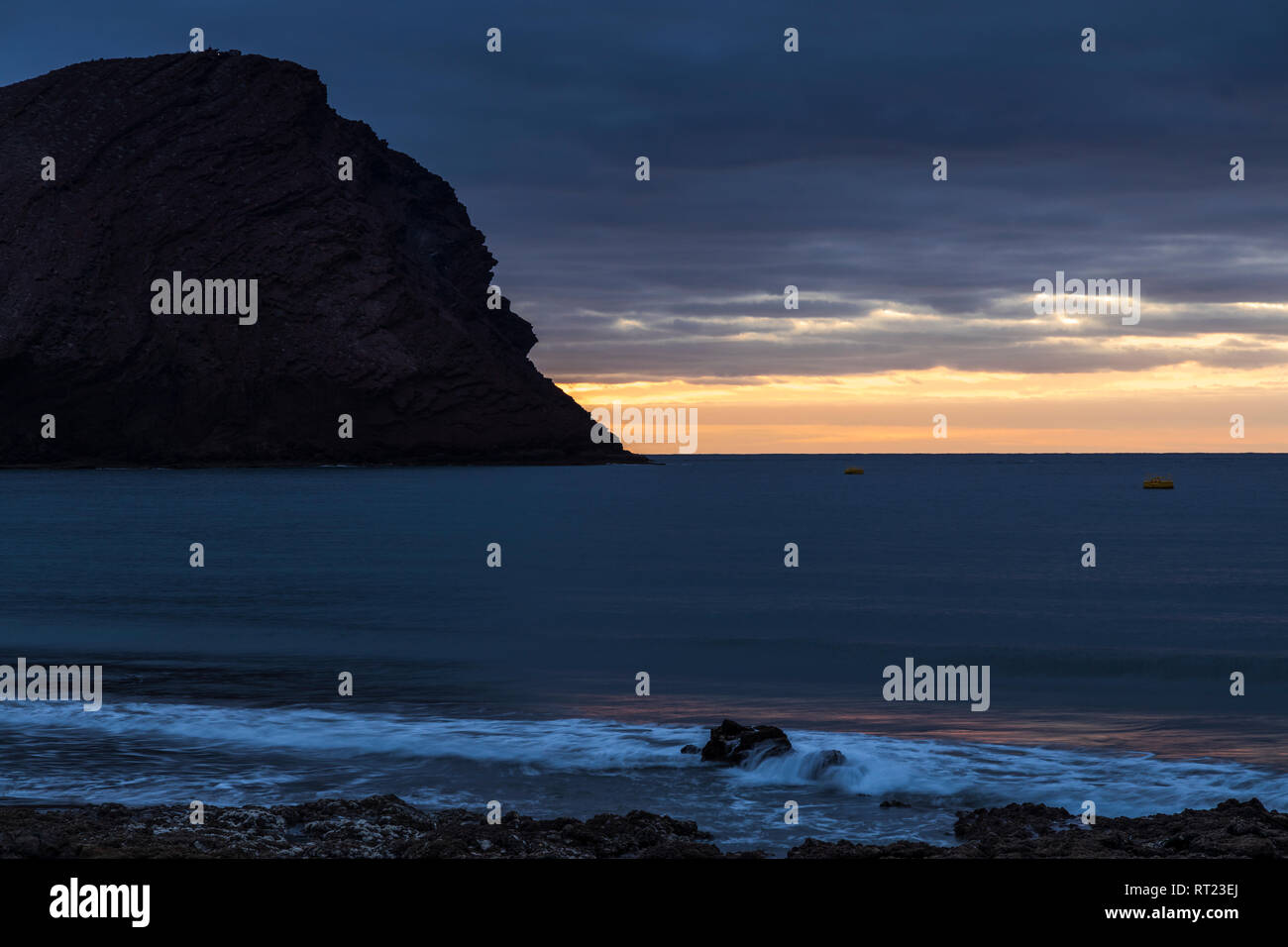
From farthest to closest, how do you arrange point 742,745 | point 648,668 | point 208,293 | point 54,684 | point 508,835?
1. point 208,293
2. point 648,668
3. point 54,684
4. point 742,745
5. point 508,835

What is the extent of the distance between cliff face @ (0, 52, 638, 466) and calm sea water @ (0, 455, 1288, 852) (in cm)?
11629

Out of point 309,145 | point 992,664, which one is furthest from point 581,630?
point 309,145

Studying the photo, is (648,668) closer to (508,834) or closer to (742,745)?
(742,745)

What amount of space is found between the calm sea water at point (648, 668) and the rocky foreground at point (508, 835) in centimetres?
81

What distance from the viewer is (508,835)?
407 inches

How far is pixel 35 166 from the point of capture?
18025cm

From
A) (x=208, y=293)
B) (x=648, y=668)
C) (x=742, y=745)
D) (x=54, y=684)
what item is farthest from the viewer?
(x=208, y=293)

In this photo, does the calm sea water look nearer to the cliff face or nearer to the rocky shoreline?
the rocky shoreline

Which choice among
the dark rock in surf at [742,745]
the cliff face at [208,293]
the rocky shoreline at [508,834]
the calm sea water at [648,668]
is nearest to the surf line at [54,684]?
the calm sea water at [648,668]

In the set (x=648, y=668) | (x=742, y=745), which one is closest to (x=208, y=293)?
(x=648, y=668)

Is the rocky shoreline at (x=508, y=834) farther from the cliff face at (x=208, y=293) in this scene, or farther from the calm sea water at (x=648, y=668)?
the cliff face at (x=208, y=293)

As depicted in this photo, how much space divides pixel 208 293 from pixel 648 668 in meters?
171

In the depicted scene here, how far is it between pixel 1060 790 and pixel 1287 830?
279 cm

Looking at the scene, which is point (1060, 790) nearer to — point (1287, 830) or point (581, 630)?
point (1287, 830)
